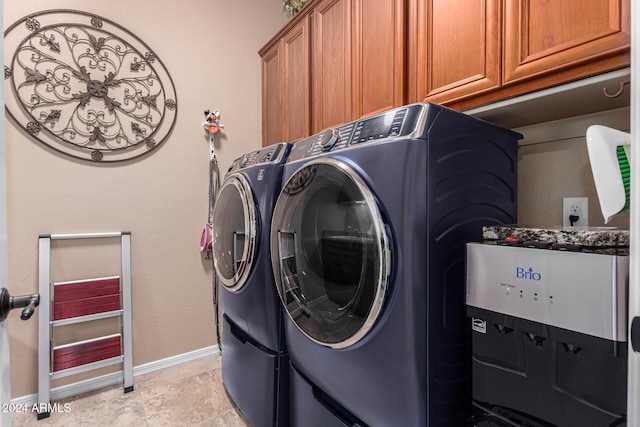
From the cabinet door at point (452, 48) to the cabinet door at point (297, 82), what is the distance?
0.78m

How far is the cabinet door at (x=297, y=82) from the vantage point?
6.31ft

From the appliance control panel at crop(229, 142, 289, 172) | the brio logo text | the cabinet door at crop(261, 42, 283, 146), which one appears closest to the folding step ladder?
the appliance control panel at crop(229, 142, 289, 172)

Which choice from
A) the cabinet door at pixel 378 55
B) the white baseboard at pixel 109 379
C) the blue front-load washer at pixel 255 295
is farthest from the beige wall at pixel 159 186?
the cabinet door at pixel 378 55

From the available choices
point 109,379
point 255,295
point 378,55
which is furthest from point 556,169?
point 109,379

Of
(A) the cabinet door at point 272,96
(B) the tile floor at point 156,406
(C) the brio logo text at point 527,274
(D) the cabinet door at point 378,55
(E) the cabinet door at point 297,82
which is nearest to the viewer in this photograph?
(C) the brio logo text at point 527,274

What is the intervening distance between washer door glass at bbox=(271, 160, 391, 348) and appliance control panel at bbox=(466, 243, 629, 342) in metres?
0.25

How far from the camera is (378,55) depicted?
4.77ft

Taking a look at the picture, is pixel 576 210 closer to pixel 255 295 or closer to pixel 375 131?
pixel 375 131

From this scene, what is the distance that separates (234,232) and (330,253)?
704 mm

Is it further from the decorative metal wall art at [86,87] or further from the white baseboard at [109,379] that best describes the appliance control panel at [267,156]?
the white baseboard at [109,379]

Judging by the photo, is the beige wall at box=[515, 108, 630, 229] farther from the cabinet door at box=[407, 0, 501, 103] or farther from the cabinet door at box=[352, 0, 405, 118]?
the cabinet door at box=[352, 0, 405, 118]

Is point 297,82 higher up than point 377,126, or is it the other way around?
point 297,82

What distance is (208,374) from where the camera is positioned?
6.94ft

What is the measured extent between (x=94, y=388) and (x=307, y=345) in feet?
5.57
